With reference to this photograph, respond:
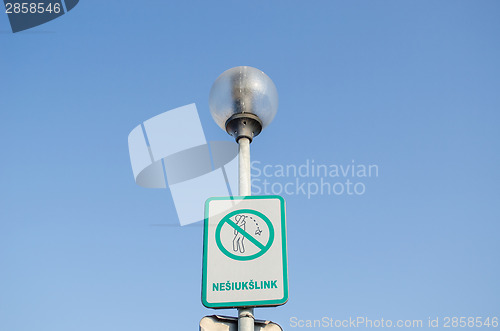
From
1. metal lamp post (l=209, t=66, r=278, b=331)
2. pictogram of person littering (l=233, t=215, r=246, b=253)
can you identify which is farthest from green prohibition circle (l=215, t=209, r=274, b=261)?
metal lamp post (l=209, t=66, r=278, b=331)

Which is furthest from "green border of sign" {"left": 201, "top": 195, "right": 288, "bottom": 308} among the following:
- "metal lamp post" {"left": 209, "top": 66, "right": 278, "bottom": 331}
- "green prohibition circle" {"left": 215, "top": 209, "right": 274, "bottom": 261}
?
"metal lamp post" {"left": 209, "top": 66, "right": 278, "bottom": 331}

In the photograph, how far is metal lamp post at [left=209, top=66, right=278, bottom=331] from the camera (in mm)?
3293

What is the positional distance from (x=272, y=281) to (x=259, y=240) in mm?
284

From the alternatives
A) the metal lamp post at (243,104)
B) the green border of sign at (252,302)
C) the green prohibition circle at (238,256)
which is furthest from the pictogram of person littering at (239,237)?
the metal lamp post at (243,104)

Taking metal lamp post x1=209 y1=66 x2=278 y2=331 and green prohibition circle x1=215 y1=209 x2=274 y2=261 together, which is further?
metal lamp post x1=209 y1=66 x2=278 y2=331

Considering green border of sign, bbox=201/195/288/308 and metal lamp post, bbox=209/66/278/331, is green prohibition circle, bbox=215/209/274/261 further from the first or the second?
metal lamp post, bbox=209/66/278/331

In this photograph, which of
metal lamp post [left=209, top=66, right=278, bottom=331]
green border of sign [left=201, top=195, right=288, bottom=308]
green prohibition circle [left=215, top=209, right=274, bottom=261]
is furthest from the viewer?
metal lamp post [left=209, top=66, right=278, bottom=331]

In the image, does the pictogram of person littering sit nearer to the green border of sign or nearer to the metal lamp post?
the green border of sign

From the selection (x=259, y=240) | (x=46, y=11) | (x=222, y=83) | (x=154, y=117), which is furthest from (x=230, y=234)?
(x=46, y=11)

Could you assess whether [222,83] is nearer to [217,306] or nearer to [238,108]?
[238,108]

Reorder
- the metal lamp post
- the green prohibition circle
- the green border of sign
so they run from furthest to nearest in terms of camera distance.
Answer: the metal lamp post
the green prohibition circle
the green border of sign

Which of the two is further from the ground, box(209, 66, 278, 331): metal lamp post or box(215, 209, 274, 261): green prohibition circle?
box(209, 66, 278, 331): metal lamp post

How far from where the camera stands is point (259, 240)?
285 cm

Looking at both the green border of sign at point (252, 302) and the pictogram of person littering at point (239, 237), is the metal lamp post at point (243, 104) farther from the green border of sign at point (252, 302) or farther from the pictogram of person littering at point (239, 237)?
the pictogram of person littering at point (239, 237)
